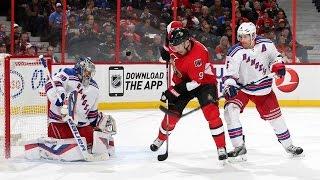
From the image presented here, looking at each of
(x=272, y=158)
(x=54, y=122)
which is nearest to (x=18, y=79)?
(x=54, y=122)

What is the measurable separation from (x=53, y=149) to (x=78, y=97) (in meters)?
0.42

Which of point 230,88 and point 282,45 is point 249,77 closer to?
point 230,88

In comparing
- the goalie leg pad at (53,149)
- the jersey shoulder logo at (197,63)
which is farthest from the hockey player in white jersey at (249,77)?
the goalie leg pad at (53,149)

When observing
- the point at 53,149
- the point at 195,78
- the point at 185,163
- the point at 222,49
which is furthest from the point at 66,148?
the point at 222,49

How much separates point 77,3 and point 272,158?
14.4 ft

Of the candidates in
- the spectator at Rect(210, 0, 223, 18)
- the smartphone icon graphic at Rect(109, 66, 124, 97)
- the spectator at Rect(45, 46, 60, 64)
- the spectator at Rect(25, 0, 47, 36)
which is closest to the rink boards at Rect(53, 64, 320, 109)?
the smartphone icon graphic at Rect(109, 66, 124, 97)

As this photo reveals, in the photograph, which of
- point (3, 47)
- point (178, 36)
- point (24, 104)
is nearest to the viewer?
point (178, 36)

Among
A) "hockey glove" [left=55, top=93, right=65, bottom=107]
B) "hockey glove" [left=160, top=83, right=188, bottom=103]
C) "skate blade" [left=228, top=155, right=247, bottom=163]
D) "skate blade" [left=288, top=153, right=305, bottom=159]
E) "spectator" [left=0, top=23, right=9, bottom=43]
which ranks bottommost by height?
"skate blade" [left=288, top=153, right=305, bottom=159]

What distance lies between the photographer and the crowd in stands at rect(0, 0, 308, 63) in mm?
8141

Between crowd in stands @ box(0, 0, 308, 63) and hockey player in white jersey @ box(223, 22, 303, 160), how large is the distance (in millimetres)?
3898

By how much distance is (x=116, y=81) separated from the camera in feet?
26.7

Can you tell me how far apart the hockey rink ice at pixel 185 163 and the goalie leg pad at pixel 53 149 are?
0.07 meters

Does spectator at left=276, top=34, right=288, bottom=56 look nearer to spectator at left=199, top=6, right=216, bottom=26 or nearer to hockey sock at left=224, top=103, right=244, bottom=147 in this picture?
spectator at left=199, top=6, right=216, bottom=26

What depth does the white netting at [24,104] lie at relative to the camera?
479cm
